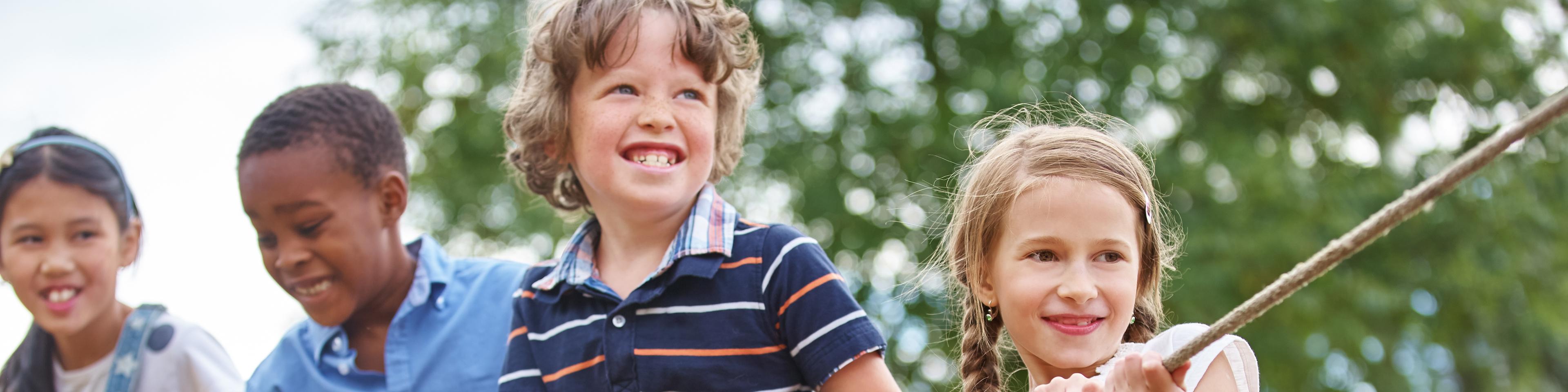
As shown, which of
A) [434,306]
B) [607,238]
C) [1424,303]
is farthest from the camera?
[1424,303]

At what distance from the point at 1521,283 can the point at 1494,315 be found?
1.21ft

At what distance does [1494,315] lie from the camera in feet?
25.2

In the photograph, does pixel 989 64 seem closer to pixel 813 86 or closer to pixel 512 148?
pixel 813 86

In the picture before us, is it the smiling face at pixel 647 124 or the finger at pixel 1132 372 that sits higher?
the smiling face at pixel 647 124

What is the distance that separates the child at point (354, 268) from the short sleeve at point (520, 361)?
233 mm

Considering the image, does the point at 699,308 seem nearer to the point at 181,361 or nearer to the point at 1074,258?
the point at 1074,258

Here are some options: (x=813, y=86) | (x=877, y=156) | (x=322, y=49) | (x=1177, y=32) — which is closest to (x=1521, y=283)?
(x=1177, y=32)

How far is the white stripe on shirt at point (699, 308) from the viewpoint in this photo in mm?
2121

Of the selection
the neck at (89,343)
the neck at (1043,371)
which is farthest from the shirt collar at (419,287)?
the neck at (1043,371)

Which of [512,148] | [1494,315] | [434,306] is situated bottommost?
[1494,315]

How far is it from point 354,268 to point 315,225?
0.14 metres

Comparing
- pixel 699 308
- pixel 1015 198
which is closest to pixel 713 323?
pixel 699 308

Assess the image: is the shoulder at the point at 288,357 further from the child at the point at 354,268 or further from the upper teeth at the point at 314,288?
the upper teeth at the point at 314,288

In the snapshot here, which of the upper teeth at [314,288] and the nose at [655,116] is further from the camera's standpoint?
the upper teeth at [314,288]
